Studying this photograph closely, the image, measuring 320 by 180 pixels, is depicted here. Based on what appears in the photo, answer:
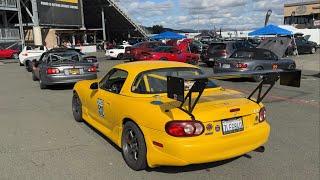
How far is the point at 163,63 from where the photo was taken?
648 centimetres

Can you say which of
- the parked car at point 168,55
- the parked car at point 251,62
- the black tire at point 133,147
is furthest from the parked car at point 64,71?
the parked car at point 168,55

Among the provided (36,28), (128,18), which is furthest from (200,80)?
(128,18)

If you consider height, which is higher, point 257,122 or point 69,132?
point 257,122

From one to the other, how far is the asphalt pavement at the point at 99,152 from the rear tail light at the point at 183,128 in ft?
2.19

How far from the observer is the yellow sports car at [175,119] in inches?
184

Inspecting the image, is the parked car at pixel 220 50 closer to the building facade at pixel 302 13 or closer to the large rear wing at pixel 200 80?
the large rear wing at pixel 200 80

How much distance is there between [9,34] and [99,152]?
4007 cm

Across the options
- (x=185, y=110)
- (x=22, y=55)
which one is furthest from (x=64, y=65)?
(x=22, y=55)

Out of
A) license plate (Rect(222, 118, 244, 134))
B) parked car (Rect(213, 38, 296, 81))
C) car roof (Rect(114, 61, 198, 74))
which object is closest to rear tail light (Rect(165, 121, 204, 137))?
license plate (Rect(222, 118, 244, 134))

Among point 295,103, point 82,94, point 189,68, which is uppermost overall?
point 189,68

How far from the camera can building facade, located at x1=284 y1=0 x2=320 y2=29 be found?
290ft

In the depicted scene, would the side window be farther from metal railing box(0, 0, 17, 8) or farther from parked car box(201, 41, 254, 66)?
metal railing box(0, 0, 17, 8)

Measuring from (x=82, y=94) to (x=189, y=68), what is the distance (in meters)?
2.25

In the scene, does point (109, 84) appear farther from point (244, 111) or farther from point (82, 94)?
point (244, 111)
